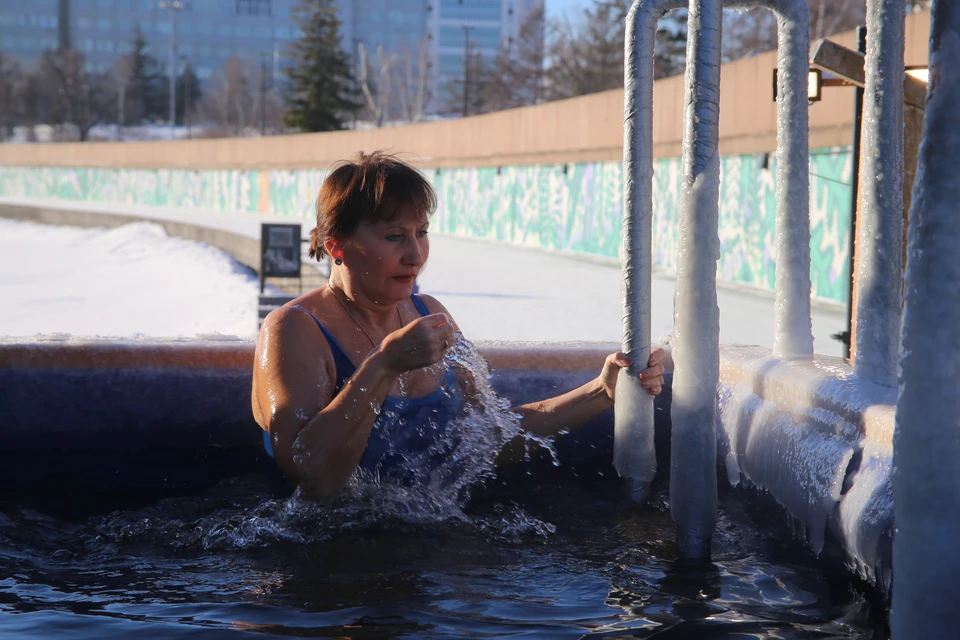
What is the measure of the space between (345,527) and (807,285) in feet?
4.68

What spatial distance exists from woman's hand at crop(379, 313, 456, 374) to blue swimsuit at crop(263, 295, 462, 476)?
39cm

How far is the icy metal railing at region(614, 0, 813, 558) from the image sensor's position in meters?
2.20

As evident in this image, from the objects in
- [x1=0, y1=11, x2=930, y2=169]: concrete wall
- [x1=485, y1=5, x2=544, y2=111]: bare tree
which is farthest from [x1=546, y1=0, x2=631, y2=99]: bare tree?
[x1=0, y1=11, x2=930, y2=169]: concrete wall

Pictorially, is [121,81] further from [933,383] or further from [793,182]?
[933,383]

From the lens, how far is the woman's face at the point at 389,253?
9.68 feet

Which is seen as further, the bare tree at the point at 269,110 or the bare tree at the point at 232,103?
the bare tree at the point at 232,103

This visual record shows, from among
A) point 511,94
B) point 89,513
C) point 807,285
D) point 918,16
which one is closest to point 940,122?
point 807,285

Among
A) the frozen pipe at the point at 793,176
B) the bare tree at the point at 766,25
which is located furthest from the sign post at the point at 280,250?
the bare tree at the point at 766,25

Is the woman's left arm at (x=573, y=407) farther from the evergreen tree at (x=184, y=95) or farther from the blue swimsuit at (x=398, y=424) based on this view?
the evergreen tree at (x=184, y=95)

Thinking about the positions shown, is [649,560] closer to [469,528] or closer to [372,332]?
[469,528]

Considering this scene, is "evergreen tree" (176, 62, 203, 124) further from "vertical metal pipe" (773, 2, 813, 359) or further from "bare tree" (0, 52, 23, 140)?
"vertical metal pipe" (773, 2, 813, 359)

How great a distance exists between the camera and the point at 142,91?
106000mm

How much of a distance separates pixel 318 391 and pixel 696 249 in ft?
3.77

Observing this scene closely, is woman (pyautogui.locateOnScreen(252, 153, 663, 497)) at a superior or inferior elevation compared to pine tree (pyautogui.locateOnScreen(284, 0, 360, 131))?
inferior
